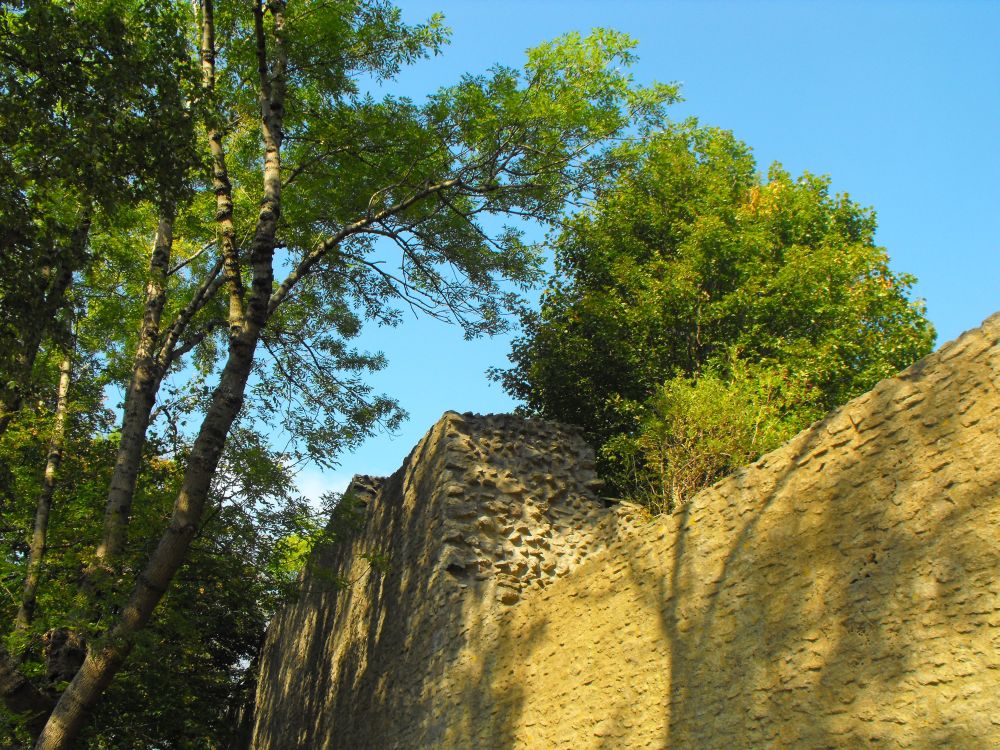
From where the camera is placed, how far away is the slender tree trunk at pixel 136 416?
27.5ft

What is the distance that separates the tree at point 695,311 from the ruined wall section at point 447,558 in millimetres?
1872

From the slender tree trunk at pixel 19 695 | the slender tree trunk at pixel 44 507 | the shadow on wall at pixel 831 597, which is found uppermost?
the slender tree trunk at pixel 44 507

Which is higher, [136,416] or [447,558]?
[136,416]

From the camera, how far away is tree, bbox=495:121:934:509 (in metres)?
13.0

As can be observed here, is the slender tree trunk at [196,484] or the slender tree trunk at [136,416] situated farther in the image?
the slender tree trunk at [136,416]

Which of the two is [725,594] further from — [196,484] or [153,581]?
[153,581]

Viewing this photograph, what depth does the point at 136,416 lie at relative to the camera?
9.34 metres

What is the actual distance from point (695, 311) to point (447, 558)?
21.8 ft

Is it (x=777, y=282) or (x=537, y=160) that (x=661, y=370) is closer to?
(x=777, y=282)

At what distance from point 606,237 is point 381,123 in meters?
5.23

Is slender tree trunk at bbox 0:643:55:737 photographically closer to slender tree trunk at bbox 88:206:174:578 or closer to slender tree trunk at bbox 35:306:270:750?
slender tree trunk at bbox 35:306:270:750

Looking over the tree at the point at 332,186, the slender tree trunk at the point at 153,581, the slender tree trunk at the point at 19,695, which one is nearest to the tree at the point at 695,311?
the tree at the point at 332,186

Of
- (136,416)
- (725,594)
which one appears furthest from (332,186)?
(725,594)

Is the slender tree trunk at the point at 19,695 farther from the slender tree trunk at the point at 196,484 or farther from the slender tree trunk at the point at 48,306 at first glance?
the slender tree trunk at the point at 48,306
